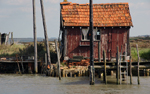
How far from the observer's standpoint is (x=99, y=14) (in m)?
32.1

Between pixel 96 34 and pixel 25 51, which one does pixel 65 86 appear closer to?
pixel 96 34

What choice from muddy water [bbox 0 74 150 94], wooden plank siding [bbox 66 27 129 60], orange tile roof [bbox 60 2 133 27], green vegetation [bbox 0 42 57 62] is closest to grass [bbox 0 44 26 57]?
green vegetation [bbox 0 42 57 62]

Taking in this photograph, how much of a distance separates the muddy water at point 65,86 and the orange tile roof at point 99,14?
6.45 metres

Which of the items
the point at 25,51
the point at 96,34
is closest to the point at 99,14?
the point at 96,34

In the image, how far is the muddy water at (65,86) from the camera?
21178mm

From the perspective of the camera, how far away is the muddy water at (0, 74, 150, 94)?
21.2 m

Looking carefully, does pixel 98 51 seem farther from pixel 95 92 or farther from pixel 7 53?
pixel 7 53

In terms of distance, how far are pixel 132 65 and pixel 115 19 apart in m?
8.85

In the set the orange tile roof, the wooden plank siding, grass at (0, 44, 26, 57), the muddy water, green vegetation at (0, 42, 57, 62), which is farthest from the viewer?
grass at (0, 44, 26, 57)

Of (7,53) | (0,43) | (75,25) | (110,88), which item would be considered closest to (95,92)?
(110,88)

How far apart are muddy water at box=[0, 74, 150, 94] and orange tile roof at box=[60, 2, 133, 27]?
6446 mm

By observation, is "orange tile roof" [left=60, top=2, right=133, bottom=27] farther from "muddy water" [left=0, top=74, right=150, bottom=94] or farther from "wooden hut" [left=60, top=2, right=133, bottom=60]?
"muddy water" [left=0, top=74, right=150, bottom=94]

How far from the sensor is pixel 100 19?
31719 mm

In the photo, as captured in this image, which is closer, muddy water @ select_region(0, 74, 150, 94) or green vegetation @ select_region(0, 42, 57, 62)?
muddy water @ select_region(0, 74, 150, 94)
